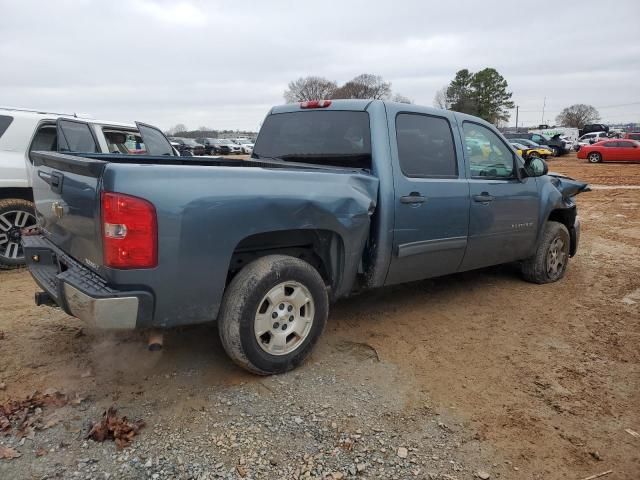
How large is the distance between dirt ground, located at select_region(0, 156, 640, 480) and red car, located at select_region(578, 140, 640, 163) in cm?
2917

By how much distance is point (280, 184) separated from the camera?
3.13 metres

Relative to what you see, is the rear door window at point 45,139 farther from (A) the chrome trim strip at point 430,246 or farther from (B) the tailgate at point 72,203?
(A) the chrome trim strip at point 430,246

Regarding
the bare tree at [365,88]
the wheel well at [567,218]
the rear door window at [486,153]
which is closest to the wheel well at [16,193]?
the rear door window at [486,153]

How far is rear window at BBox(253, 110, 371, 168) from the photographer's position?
157 inches

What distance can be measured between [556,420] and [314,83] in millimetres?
72455

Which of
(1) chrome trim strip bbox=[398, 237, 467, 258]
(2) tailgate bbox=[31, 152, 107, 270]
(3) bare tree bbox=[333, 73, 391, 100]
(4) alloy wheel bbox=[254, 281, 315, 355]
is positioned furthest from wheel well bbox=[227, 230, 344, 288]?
(3) bare tree bbox=[333, 73, 391, 100]

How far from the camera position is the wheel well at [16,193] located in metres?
5.93

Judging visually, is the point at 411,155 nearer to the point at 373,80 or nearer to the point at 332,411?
the point at 332,411

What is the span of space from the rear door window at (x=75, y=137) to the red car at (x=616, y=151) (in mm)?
31345

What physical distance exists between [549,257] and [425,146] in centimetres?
241

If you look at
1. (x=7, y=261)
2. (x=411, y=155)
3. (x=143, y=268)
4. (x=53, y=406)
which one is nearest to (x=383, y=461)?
(x=143, y=268)

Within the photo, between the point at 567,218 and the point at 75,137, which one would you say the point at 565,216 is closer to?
the point at 567,218

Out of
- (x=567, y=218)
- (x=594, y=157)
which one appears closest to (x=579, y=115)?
(x=594, y=157)

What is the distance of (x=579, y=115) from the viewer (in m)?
87.7
